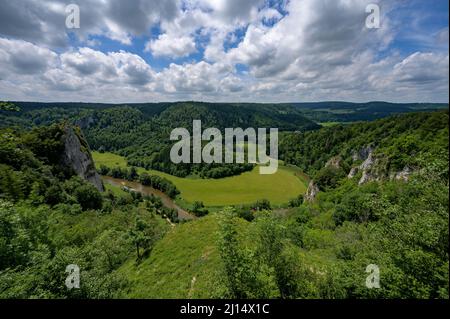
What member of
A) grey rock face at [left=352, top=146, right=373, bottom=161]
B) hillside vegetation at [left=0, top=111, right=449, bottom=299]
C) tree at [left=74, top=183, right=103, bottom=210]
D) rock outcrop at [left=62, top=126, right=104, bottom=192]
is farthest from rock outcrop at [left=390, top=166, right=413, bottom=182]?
rock outcrop at [left=62, top=126, right=104, bottom=192]

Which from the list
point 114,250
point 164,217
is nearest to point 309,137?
point 164,217

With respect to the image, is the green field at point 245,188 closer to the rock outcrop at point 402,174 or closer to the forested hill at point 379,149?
the forested hill at point 379,149

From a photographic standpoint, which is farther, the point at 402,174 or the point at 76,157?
the point at 76,157

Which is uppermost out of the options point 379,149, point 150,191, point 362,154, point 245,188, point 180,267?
point 379,149

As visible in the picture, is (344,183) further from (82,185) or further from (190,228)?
(82,185)

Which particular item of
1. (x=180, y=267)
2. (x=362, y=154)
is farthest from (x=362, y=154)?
(x=180, y=267)

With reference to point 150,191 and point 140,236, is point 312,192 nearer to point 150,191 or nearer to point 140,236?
point 140,236

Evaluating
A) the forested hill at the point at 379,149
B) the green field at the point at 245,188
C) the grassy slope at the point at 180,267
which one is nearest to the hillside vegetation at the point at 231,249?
the grassy slope at the point at 180,267
